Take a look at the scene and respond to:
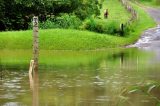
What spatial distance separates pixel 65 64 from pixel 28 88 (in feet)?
26.4

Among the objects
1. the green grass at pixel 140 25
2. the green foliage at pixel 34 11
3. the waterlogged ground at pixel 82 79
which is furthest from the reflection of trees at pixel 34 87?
the green foliage at pixel 34 11

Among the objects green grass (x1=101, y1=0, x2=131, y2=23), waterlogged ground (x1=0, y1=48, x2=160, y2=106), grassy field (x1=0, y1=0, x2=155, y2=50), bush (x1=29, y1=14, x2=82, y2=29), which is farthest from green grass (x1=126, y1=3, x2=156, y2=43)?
waterlogged ground (x1=0, y1=48, x2=160, y2=106)

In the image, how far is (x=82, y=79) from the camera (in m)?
20.2

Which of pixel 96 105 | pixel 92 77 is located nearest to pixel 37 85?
pixel 92 77

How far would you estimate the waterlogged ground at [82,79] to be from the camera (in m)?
15.1

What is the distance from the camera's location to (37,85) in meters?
18.5

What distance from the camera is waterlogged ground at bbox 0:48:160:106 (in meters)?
15.1

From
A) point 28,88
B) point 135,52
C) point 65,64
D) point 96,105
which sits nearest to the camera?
point 96,105

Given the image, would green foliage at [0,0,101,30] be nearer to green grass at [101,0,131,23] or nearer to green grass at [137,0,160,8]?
green grass at [101,0,131,23]

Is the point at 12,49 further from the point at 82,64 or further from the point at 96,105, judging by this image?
the point at 96,105

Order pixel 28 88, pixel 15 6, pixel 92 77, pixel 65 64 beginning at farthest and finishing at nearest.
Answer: pixel 15 6, pixel 65 64, pixel 92 77, pixel 28 88

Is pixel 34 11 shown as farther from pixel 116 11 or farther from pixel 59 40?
pixel 116 11

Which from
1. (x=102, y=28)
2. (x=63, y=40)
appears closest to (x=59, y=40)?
(x=63, y=40)

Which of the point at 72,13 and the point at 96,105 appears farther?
the point at 72,13
